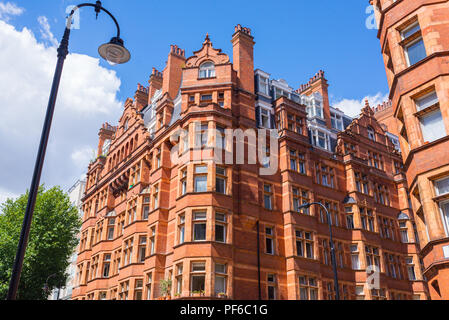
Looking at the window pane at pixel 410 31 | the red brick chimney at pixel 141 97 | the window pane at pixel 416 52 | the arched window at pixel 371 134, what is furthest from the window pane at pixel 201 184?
the arched window at pixel 371 134

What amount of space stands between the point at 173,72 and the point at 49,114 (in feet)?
86.5

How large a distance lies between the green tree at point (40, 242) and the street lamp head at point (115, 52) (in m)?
28.0

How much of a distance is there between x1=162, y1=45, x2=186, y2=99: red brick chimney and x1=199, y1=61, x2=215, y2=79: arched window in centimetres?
338

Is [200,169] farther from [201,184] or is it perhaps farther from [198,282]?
[198,282]

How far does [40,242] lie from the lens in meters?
35.5

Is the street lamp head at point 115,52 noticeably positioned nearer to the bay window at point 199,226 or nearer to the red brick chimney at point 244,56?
the bay window at point 199,226

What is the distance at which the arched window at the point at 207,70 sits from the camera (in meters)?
30.6

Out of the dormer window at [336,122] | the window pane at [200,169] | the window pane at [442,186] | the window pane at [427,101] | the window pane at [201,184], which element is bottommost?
the window pane at [442,186]

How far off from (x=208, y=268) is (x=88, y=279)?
57.6 feet

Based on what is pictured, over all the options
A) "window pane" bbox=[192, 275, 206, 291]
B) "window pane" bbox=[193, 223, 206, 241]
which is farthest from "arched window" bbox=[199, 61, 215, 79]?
"window pane" bbox=[192, 275, 206, 291]

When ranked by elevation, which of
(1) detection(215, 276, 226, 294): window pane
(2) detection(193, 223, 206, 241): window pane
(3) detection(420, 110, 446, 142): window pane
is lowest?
(1) detection(215, 276, 226, 294): window pane

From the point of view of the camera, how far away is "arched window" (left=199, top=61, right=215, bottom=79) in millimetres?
30623

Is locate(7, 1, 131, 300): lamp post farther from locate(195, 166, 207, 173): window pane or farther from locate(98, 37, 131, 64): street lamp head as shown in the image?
locate(195, 166, 207, 173): window pane
